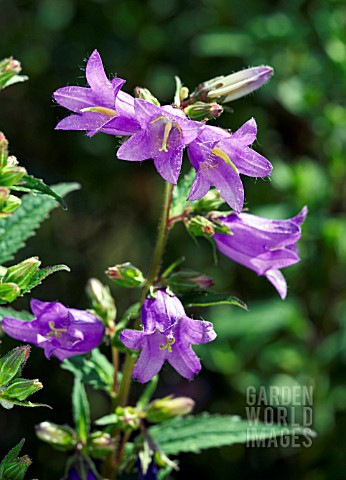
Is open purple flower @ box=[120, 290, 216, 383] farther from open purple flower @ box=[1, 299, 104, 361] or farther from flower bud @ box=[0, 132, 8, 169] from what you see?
flower bud @ box=[0, 132, 8, 169]

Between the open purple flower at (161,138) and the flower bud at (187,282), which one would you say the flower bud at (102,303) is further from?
the open purple flower at (161,138)

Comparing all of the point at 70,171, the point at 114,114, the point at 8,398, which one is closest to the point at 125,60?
the point at 70,171

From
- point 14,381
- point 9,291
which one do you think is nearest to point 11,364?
point 14,381

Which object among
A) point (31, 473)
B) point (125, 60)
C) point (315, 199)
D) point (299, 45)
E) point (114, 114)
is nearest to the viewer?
point (114, 114)

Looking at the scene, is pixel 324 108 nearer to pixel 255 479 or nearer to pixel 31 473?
pixel 255 479

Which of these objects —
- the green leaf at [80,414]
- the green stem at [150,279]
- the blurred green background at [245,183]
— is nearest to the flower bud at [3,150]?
the green stem at [150,279]

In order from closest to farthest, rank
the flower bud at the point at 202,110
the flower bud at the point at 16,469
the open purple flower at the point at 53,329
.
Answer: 1. the flower bud at the point at 16,469
2. the flower bud at the point at 202,110
3. the open purple flower at the point at 53,329

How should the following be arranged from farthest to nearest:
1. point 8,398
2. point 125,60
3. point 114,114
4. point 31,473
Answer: point 125,60 → point 31,473 → point 114,114 → point 8,398
